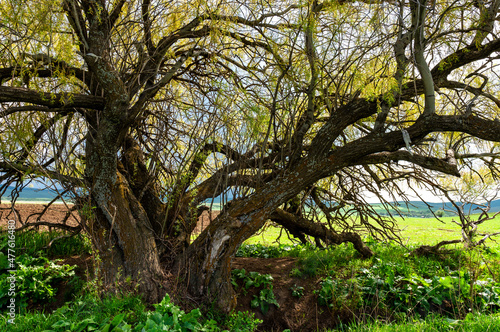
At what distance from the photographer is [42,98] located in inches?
117

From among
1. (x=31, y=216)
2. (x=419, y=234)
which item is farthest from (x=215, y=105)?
(x=419, y=234)

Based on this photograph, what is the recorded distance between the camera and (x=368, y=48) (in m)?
3.38

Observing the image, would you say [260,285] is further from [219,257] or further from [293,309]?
[219,257]

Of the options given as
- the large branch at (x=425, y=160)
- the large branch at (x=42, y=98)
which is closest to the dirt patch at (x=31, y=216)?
the large branch at (x=42, y=98)

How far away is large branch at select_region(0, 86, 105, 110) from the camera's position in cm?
296

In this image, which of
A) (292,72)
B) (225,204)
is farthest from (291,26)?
(225,204)

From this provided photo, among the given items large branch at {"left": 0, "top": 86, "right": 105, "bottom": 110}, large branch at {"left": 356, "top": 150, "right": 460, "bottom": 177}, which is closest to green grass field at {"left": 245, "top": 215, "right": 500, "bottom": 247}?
large branch at {"left": 356, "top": 150, "right": 460, "bottom": 177}

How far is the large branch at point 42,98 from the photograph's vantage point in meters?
2.96

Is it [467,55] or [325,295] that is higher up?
[467,55]

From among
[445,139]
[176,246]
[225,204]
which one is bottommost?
[176,246]

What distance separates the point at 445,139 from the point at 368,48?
8.47ft

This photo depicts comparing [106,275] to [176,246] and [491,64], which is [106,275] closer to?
[176,246]

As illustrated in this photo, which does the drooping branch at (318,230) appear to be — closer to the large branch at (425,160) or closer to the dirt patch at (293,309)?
the dirt patch at (293,309)

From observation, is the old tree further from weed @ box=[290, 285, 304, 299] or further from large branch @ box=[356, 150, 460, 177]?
weed @ box=[290, 285, 304, 299]
